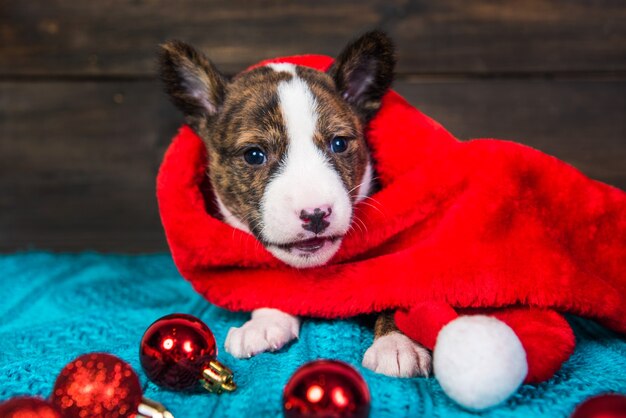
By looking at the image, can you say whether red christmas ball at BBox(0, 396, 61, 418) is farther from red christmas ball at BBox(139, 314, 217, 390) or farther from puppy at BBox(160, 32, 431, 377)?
puppy at BBox(160, 32, 431, 377)

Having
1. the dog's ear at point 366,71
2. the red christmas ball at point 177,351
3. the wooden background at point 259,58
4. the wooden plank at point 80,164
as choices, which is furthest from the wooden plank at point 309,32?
the red christmas ball at point 177,351

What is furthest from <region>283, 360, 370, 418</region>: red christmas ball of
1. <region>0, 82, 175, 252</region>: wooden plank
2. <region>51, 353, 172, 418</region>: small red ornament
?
<region>0, 82, 175, 252</region>: wooden plank

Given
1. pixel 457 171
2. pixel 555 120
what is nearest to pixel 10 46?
pixel 457 171

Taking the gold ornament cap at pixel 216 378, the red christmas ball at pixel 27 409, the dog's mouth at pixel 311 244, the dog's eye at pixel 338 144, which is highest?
the dog's eye at pixel 338 144

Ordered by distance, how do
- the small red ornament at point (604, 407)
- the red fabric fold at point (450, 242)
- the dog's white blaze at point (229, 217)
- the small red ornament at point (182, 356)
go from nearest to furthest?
1. the small red ornament at point (604, 407)
2. the small red ornament at point (182, 356)
3. the red fabric fold at point (450, 242)
4. the dog's white blaze at point (229, 217)

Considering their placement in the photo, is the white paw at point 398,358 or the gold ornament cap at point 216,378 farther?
the white paw at point 398,358

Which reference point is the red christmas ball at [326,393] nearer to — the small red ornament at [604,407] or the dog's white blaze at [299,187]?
the small red ornament at [604,407]

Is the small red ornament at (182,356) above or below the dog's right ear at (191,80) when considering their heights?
below

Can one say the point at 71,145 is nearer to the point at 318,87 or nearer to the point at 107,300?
the point at 107,300
